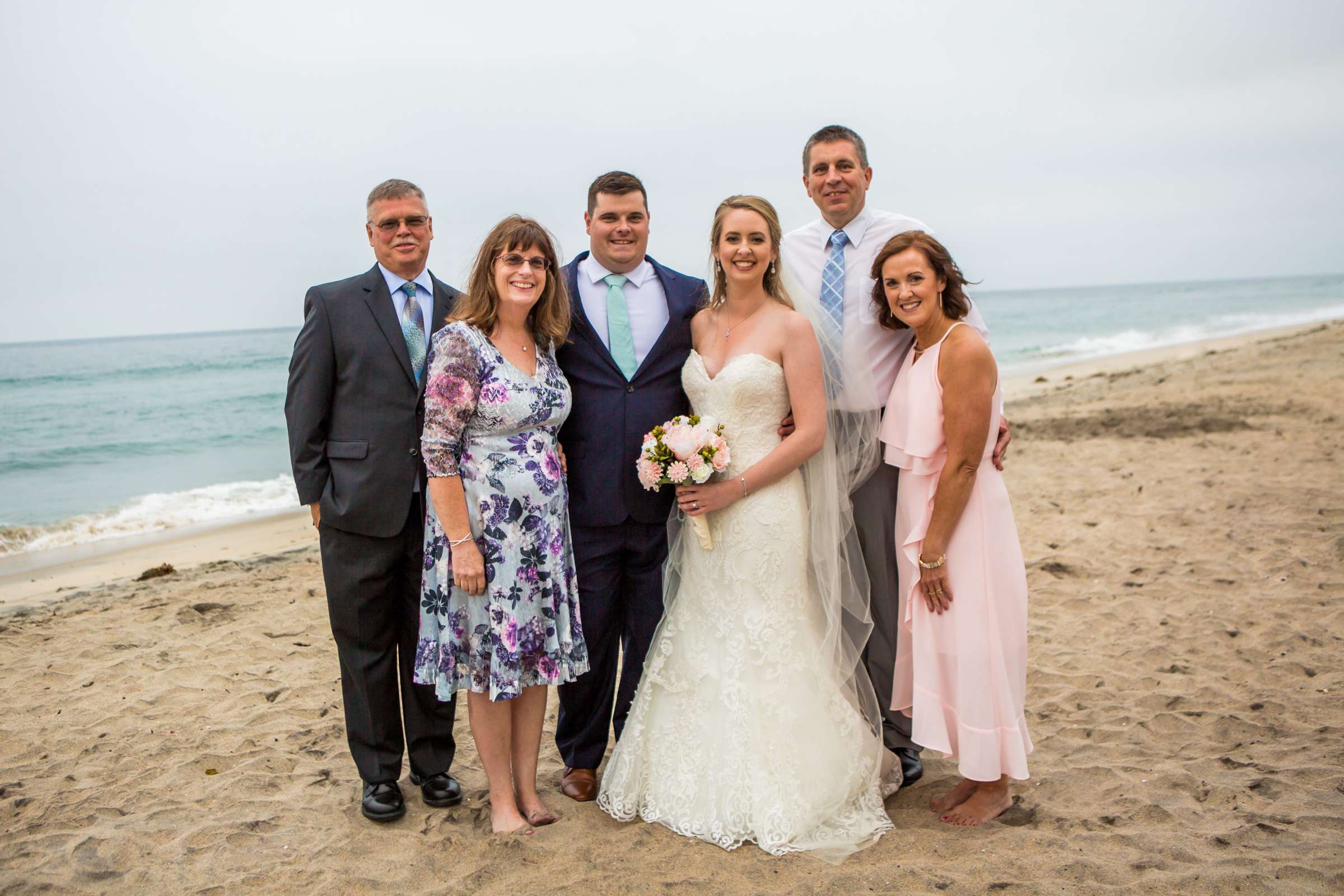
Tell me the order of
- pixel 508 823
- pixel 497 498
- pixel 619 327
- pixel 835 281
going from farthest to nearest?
pixel 835 281 → pixel 619 327 → pixel 508 823 → pixel 497 498

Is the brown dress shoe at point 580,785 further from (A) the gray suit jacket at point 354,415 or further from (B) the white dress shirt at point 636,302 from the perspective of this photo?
(B) the white dress shirt at point 636,302

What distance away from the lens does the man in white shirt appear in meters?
4.11

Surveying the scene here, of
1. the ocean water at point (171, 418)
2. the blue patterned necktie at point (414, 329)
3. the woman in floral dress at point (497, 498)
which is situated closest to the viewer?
the woman in floral dress at point (497, 498)

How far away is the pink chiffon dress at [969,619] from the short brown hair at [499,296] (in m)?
1.51

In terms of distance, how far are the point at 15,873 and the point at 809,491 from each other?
351 cm

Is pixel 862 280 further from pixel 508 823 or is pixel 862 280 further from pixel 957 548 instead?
pixel 508 823

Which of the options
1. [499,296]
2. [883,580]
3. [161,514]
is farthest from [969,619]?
[161,514]

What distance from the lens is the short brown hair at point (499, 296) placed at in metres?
3.59

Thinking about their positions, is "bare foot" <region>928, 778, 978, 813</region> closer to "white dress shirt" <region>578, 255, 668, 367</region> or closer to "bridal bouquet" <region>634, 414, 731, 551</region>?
"bridal bouquet" <region>634, 414, 731, 551</region>

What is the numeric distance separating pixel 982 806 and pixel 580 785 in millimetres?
1724

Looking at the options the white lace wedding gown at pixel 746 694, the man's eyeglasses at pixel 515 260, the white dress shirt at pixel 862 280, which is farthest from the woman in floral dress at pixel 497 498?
the white dress shirt at pixel 862 280

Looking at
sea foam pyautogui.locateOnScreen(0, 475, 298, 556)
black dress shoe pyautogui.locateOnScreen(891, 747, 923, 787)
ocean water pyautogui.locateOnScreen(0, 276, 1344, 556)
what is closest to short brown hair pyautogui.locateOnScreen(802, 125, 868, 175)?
black dress shoe pyautogui.locateOnScreen(891, 747, 923, 787)

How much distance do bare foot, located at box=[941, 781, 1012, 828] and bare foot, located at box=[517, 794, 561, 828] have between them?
5.35 ft

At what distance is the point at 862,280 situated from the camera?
416 centimetres
